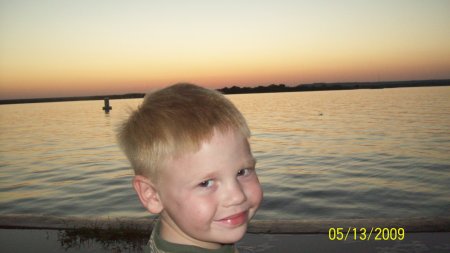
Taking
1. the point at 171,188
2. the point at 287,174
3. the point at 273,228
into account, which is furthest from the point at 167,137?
the point at 287,174

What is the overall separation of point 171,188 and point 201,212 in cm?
17

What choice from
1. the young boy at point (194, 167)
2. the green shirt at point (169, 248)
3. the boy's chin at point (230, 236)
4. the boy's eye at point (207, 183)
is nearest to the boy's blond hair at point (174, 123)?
the young boy at point (194, 167)

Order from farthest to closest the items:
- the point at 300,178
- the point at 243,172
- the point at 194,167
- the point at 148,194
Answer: the point at 300,178 → the point at 148,194 → the point at 243,172 → the point at 194,167

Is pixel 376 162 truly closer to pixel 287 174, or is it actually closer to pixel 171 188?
pixel 287 174

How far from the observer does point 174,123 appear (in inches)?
65.6

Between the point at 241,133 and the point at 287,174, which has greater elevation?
the point at 241,133

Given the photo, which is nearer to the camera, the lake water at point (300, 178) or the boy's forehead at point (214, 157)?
the boy's forehead at point (214, 157)

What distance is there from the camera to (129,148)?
6.04ft

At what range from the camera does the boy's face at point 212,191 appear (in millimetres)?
1605
